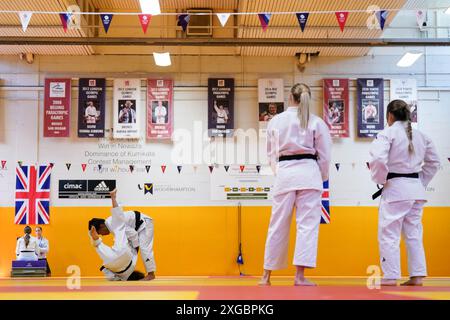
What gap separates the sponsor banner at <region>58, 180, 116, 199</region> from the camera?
42.5ft

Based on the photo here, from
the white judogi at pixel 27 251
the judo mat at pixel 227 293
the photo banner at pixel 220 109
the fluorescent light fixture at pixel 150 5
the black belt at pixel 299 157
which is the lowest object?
the white judogi at pixel 27 251

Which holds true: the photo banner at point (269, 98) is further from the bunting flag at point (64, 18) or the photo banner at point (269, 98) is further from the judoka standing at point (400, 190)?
the judoka standing at point (400, 190)

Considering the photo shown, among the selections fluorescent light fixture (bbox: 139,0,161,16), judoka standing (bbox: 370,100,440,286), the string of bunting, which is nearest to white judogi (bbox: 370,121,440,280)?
judoka standing (bbox: 370,100,440,286)

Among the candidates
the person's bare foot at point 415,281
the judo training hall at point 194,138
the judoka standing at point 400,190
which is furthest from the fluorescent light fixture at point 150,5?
the person's bare foot at point 415,281

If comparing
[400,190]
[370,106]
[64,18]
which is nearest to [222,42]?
[64,18]

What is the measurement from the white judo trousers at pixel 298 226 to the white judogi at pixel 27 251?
8949 mm

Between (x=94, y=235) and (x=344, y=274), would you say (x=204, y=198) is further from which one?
(x=94, y=235)

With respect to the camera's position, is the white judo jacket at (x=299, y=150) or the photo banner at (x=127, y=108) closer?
the white judo jacket at (x=299, y=150)

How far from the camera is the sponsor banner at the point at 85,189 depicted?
13.0 m

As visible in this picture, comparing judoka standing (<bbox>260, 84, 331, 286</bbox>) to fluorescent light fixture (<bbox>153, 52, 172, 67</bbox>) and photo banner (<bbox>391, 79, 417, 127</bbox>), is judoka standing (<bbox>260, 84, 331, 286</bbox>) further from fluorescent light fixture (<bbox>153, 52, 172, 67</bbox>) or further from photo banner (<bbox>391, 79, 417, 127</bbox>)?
photo banner (<bbox>391, 79, 417, 127</bbox>)

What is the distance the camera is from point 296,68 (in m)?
13.4

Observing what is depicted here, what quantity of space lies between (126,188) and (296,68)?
4901 millimetres

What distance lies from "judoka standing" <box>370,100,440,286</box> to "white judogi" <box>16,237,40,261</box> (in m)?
9.21

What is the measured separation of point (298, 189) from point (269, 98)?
29.1 feet
